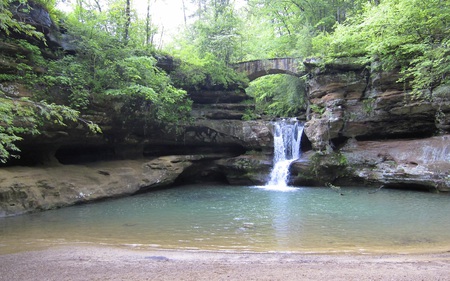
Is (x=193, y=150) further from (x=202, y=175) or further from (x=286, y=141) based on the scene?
(x=286, y=141)

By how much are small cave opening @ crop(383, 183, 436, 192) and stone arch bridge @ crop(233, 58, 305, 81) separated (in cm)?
919

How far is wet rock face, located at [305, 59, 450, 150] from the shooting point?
Answer: 16.6 meters

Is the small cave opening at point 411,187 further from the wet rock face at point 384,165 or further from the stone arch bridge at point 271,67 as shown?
the stone arch bridge at point 271,67

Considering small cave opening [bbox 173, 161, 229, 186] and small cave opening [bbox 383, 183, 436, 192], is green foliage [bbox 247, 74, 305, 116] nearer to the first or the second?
small cave opening [bbox 173, 161, 229, 186]

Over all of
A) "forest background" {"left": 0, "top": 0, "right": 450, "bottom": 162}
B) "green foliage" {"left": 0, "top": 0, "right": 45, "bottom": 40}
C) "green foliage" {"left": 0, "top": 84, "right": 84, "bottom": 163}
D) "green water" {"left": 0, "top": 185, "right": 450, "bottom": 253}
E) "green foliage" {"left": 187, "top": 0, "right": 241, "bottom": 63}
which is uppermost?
"green foliage" {"left": 187, "top": 0, "right": 241, "bottom": 63}

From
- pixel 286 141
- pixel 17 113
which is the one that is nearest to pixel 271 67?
pixel 286 141

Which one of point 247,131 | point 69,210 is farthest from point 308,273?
point 247,131

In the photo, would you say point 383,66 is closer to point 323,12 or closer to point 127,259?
point 323,12

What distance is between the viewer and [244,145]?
19.8 metres

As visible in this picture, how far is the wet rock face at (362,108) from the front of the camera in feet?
54.5

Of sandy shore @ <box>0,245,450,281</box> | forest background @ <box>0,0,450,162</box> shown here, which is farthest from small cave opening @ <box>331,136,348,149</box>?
sandy shore @ <box>0,245,450,281</box>

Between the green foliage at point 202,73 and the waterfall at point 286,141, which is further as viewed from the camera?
the green foliage at point 202,73

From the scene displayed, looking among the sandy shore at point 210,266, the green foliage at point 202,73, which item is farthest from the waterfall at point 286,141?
the sandy shore at point 210,266

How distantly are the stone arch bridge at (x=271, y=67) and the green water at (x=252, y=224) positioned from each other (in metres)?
10.5
